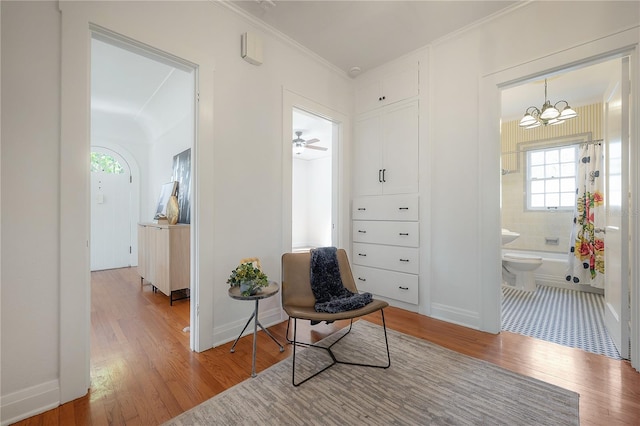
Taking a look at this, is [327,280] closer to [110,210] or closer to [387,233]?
[387,233]

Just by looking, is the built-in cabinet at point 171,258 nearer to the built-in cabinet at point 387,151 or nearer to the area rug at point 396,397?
the area rug at point 396,397

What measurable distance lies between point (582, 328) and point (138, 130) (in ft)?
23.5

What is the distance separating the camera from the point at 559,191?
4344mm

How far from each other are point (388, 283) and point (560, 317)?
1.77m

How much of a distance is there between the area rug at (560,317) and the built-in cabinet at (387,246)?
1.01m

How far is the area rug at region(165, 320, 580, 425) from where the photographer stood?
4.68 ft

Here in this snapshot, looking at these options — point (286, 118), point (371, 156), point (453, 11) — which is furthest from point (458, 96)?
point (286, 118)

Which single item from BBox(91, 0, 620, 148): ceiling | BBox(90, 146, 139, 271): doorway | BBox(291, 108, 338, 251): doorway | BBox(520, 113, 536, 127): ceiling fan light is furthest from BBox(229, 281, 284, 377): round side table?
BBox(291, 108, 338, 251): doorway

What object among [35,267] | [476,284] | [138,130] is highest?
[138,130]

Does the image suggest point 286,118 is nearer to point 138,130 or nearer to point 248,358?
point 248,358

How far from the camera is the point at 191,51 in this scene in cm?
208

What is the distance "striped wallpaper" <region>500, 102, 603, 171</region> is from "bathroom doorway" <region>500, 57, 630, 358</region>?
0.01 meters

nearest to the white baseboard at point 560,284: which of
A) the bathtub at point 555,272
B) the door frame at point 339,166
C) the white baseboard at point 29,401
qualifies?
the bathtub at point 555,272

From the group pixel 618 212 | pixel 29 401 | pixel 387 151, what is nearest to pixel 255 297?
pixel 29 401
